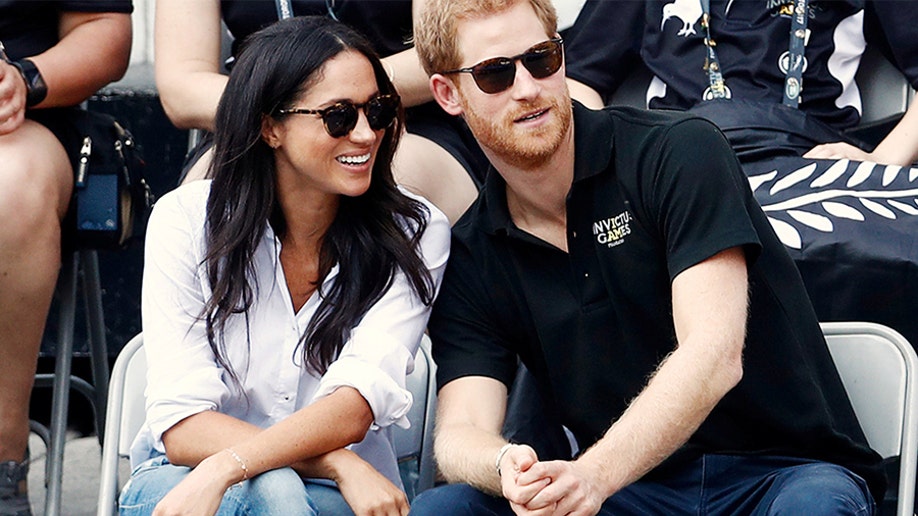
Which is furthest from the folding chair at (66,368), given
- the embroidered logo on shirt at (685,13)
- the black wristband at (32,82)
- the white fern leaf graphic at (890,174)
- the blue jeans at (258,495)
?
the white fern leaf graphic at (890,174)

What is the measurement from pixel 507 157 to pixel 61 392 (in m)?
1.40

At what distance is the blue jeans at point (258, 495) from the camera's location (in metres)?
2.46

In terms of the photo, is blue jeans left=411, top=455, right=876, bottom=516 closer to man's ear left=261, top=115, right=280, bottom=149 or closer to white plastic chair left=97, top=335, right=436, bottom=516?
white plastic chair left=97, top=335, right=436, bottom=516

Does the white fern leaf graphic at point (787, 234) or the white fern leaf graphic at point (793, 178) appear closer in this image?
the white fern leaf graphic at point (787, 234)

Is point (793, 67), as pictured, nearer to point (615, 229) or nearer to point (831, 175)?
point (831, 175)

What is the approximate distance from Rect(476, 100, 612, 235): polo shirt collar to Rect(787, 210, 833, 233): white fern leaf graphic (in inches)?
23.1

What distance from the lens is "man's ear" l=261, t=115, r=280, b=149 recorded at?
2.82m

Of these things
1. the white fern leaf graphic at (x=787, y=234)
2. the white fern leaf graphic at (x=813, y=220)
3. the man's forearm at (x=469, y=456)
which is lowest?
the man's forearm at (x=469, y=456)

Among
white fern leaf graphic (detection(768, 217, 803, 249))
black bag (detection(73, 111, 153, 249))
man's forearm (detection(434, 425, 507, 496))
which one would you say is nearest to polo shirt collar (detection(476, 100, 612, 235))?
man's forearm (detection(434, 425, 507, 496))

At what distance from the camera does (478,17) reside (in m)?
2.63

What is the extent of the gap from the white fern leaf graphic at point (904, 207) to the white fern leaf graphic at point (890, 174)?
0.08 metres

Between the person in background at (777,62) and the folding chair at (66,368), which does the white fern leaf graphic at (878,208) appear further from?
the folding chair at (66,368)

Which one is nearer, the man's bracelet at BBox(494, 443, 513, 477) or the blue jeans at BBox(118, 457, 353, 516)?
the man's bracelet at BBox(494, 443, 513, 477)

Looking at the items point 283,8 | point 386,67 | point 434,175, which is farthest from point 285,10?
point 434,175
